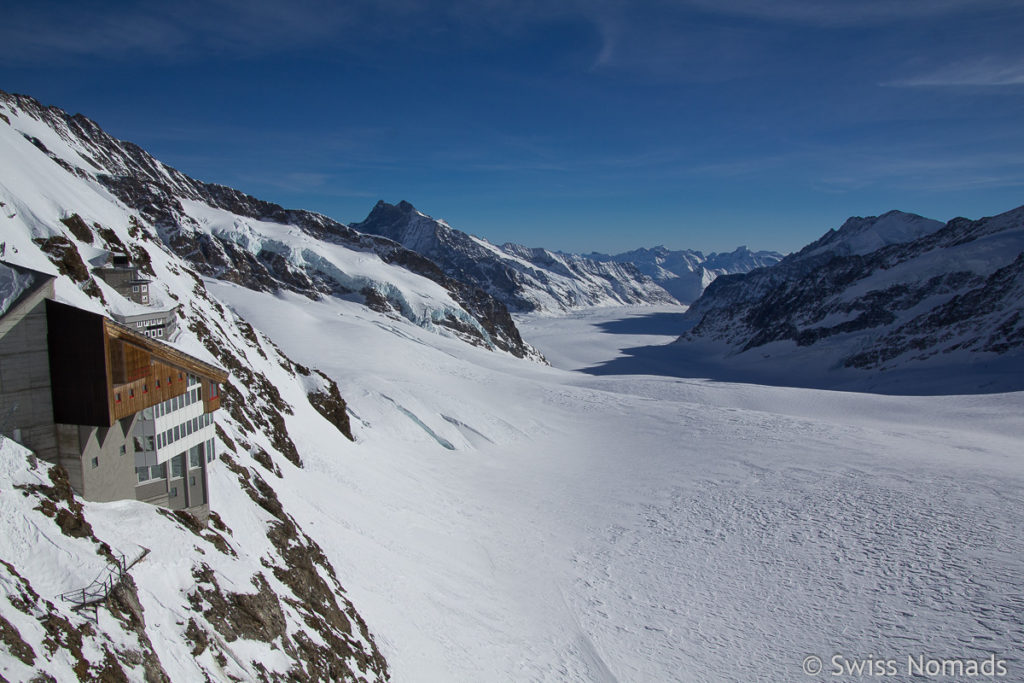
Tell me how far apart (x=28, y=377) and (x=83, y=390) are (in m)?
0.89

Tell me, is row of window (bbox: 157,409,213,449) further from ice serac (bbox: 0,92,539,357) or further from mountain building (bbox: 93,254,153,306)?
ice serac (bbox: 0,92,539,357)

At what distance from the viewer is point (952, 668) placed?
748 inches

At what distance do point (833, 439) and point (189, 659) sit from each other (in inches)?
1909

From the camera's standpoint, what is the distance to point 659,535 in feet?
102

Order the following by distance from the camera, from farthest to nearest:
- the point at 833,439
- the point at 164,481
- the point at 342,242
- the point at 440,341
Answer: the point at 342,242, the point at 440,341, the point at 833,439, the point at 164,481

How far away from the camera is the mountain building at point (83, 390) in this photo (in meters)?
10.6

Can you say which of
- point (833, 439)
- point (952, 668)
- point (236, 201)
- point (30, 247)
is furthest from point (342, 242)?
point (952, 668)

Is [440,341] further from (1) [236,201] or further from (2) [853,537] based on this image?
(1) [236,201]

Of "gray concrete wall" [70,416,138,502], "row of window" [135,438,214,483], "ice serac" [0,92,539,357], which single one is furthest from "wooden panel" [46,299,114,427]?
"ice serac" [0,92,539,357]

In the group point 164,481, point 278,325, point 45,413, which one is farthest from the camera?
point 278,325

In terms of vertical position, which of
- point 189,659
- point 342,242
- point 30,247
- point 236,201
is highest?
point 236,201

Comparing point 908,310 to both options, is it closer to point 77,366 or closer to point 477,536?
point 477,536

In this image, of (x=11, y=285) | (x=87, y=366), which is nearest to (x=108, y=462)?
(x=87, y=366)

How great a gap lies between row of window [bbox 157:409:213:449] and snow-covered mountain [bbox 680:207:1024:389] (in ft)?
309
